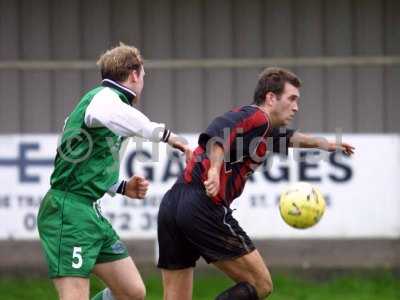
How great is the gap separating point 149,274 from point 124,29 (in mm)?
2399

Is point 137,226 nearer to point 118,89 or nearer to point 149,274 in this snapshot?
point 149,274

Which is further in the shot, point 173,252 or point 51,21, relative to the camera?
point 51,21

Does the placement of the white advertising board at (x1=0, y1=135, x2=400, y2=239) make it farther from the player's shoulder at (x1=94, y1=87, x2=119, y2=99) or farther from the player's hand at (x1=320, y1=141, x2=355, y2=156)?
the player's shoulder at (x1=94, y1=87, x2=119, y2=99)

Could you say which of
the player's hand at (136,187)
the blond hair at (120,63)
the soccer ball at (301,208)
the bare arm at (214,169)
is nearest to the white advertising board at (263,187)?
the soccer ball at (301,208)

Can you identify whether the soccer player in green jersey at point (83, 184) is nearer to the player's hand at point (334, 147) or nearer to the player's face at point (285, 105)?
the player's face at point (285, 105)

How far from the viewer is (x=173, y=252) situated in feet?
24.8

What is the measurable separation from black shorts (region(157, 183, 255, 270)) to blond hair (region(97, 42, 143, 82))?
32.9 inches

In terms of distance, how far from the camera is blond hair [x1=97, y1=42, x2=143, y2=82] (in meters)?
7.23

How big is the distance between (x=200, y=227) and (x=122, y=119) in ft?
3.18

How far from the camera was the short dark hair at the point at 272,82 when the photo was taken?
7.54m

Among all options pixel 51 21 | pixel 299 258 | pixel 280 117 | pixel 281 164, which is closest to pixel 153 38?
pixel 51 21

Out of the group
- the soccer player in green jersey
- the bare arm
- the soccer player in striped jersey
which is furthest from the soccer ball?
the soccer player in green jersey

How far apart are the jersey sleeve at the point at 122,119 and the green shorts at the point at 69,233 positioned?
22.0 inches

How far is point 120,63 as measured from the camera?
7.26 m
